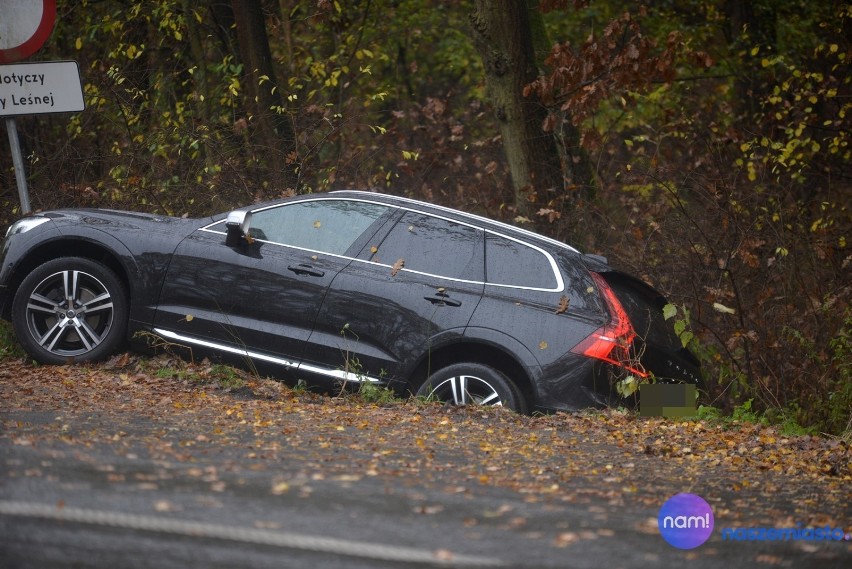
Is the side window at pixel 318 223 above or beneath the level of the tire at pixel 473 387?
above

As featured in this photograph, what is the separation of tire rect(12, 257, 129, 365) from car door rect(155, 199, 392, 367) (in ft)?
1.22

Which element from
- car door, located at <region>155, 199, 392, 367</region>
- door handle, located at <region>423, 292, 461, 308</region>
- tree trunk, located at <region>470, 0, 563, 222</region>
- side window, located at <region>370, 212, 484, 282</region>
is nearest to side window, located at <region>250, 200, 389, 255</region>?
car door, located at <region>155, 199, 392, 367</region>

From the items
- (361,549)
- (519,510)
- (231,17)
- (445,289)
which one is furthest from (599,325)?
(231,17)

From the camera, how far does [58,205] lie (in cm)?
1259

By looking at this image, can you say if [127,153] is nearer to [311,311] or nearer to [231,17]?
[231,17]

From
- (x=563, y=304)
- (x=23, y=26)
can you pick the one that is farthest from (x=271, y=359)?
(x=23, y=26)

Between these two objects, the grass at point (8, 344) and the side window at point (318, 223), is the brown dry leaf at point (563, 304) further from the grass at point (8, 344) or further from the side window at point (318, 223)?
the grass at point (8, 344)

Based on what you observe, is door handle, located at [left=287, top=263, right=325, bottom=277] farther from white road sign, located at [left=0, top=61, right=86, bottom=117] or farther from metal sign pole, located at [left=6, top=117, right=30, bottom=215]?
metal sign pole, located at [left=6, top=117, right=30, bottom=215]

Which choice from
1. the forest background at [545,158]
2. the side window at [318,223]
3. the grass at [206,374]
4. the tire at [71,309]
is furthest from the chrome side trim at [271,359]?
the forest background at [545,158]

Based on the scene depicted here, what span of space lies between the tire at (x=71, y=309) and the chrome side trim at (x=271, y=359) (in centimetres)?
39

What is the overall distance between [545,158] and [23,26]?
5.88 metres

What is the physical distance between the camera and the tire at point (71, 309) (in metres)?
9.01

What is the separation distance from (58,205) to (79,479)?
8.01 meters

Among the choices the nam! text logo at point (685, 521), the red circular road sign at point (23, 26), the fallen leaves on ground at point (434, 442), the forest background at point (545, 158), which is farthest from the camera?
the forest background at point (545, 158)
